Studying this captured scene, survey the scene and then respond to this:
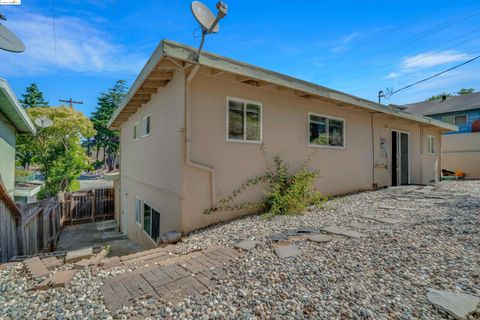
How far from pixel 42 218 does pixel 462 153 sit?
75.1ft

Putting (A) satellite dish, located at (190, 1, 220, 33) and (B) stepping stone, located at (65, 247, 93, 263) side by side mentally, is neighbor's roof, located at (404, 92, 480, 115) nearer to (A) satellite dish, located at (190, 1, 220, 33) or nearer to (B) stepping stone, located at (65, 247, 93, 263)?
(A) satellite dish, located at (190, 1, 220, 33)

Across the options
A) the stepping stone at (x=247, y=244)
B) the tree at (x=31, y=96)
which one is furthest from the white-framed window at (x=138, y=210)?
the tree at (x=31, y=96)

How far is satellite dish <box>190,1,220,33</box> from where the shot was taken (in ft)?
12.6

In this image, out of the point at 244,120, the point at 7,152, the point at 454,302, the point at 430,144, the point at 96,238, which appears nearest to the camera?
the point at 454,302

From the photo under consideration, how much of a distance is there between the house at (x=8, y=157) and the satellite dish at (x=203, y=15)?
3.80 metres

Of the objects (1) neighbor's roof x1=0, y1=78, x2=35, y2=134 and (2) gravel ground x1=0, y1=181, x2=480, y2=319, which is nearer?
(2) gravel ground x1=0, y1=181, x2=480, y2=319

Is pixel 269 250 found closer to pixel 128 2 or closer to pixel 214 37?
pixel 214 37

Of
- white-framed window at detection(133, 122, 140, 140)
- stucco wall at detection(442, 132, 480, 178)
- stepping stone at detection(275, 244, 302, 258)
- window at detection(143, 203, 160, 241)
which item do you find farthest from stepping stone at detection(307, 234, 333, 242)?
stucco wall at detection(442, 132, 480, 178)

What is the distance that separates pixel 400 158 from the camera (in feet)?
34.6

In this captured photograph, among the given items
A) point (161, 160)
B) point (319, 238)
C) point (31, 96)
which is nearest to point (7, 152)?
point (161, 160)

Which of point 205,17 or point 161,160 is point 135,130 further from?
point 205,17

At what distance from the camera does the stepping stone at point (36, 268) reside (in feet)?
8.92

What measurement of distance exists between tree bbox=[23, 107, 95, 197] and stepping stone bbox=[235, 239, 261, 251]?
15.1 meters

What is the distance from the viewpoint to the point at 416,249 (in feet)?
10.7
